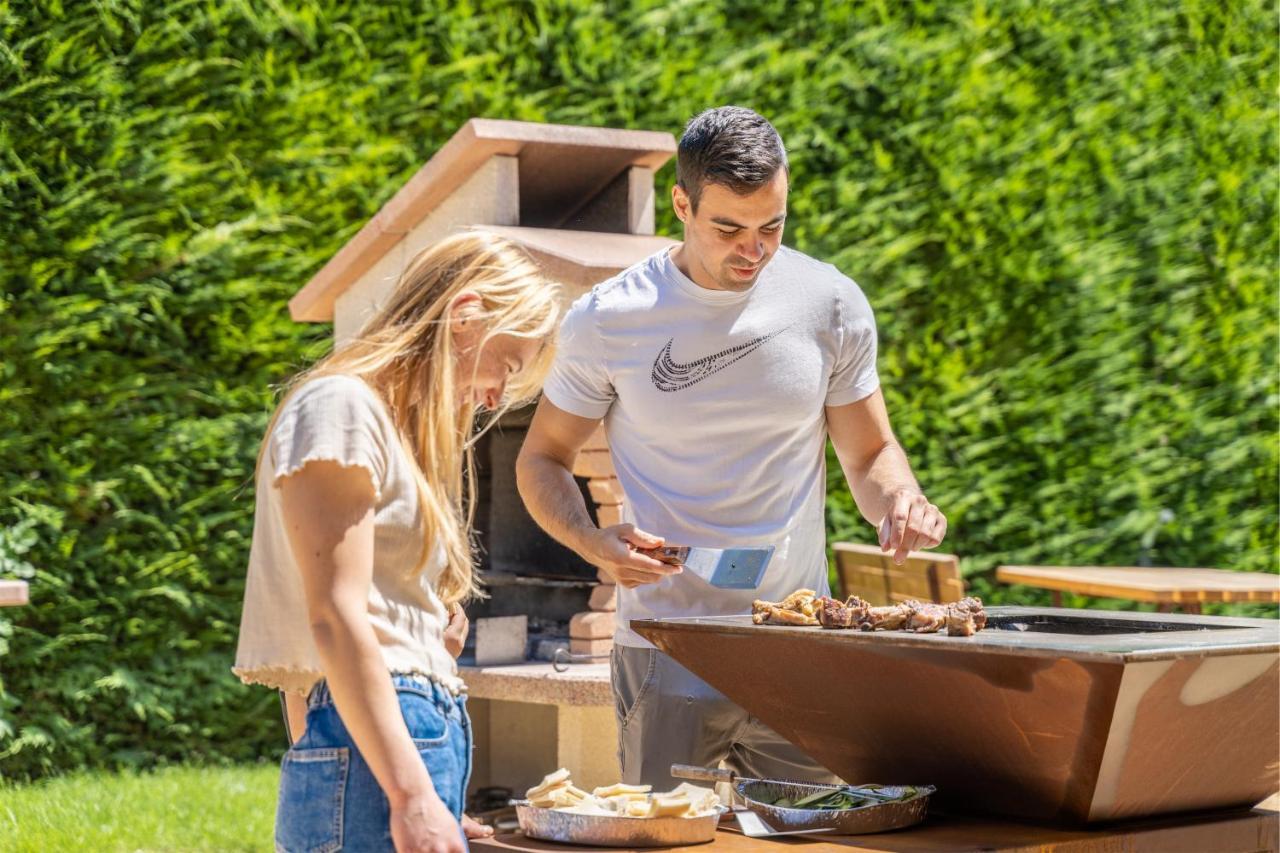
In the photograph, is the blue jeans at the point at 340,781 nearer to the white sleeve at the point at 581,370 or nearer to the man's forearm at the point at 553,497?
the man's forearm at the point at 553,497

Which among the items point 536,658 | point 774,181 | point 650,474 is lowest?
point 536,658

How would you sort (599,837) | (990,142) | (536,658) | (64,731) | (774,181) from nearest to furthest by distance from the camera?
(599,837)
(774,181)
(536,658)
(64,731)
(990,142)

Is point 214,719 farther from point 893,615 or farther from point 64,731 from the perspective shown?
point 893,615

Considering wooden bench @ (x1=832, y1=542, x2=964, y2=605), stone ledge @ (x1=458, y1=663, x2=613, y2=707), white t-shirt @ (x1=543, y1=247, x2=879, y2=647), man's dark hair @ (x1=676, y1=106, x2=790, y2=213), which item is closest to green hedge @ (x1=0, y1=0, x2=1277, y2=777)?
wooden bench @ (x1=832, y1=542, x2=964, y2=605)

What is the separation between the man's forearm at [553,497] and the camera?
2.81 metres

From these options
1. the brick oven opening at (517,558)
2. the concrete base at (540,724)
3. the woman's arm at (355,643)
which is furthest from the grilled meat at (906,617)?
the brick oven opening at (517,558)

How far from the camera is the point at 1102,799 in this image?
2.14 metres

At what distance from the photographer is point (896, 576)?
4.77 m

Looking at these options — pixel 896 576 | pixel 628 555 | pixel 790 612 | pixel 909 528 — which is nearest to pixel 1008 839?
pixel 790 612

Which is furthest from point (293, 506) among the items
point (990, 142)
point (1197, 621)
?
point (990, 142)

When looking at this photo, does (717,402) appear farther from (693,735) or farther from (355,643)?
(355,643)

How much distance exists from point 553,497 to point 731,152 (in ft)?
2.27

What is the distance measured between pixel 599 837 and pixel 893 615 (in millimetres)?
524

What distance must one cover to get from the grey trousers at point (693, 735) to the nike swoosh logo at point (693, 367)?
18.5 inches
